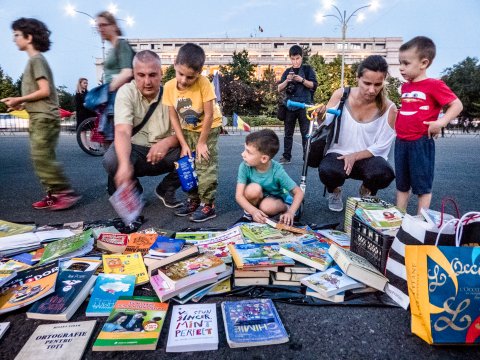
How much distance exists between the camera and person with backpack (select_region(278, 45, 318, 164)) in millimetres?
6047

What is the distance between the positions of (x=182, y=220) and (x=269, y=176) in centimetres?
88

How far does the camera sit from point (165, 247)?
2055mm

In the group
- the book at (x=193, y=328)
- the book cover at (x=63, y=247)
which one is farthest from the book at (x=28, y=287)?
the book at (x=193, y=328)

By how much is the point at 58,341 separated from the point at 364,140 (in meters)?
2.77

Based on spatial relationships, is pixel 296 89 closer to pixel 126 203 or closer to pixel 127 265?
pixel 126 203

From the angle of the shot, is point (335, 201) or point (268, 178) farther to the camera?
point (335, 201)

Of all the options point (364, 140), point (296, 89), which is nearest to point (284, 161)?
point (296, 89)

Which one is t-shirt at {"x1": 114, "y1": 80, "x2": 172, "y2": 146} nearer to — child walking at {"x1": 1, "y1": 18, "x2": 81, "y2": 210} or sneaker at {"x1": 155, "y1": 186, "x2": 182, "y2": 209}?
sneaker at {"x1": 155, "y1": 186, "x2": 182, "y2": 209}

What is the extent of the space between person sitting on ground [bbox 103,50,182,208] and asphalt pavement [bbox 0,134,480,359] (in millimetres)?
454

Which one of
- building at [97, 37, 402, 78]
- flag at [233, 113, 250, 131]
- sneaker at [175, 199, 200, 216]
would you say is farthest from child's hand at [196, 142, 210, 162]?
building at [97, 37, 402, 78]

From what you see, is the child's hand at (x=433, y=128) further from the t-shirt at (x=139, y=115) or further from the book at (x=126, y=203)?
the book at (x=126, y=203)

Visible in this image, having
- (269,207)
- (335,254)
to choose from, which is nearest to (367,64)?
(269,207)

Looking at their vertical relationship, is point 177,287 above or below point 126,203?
below

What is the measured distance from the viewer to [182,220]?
9.83 feet
